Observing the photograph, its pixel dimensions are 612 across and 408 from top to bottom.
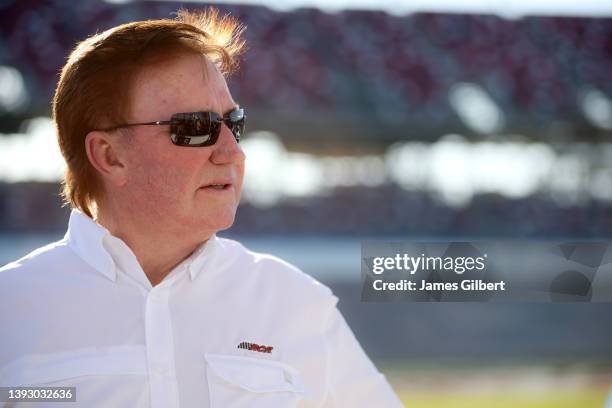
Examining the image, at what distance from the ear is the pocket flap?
1.53ft

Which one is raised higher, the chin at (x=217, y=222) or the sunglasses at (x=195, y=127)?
the sunglasses at (x=195, y=127)

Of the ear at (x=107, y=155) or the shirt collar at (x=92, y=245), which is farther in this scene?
the ear at (x=107, y=155)

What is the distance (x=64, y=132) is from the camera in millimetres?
1852

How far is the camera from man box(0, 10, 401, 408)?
1.59 m

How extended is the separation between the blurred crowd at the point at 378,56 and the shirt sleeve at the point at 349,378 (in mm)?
11905

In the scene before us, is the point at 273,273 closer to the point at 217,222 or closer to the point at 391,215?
the point at 217,222

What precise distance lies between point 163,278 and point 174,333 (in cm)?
17

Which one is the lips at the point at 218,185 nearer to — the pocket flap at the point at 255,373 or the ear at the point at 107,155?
the ear at the point at 107,155

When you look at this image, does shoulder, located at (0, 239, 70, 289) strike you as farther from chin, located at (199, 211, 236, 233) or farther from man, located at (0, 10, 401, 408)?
chin, located at (199, 211, 236, 233)

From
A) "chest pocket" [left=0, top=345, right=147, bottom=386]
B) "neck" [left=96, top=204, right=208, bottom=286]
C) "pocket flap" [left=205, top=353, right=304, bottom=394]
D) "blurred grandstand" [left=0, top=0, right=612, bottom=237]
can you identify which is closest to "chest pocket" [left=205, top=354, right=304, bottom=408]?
"pocket flap" [left=205, top=353, right=304, bottom=394]

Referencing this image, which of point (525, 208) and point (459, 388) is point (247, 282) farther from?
point (525, 208)

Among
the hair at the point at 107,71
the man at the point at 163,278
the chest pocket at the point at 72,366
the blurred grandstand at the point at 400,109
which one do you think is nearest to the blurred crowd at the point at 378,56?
the blurred grandstand at the point at 400,109

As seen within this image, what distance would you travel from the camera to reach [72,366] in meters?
→ 1.57

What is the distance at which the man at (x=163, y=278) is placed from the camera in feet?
5.21
